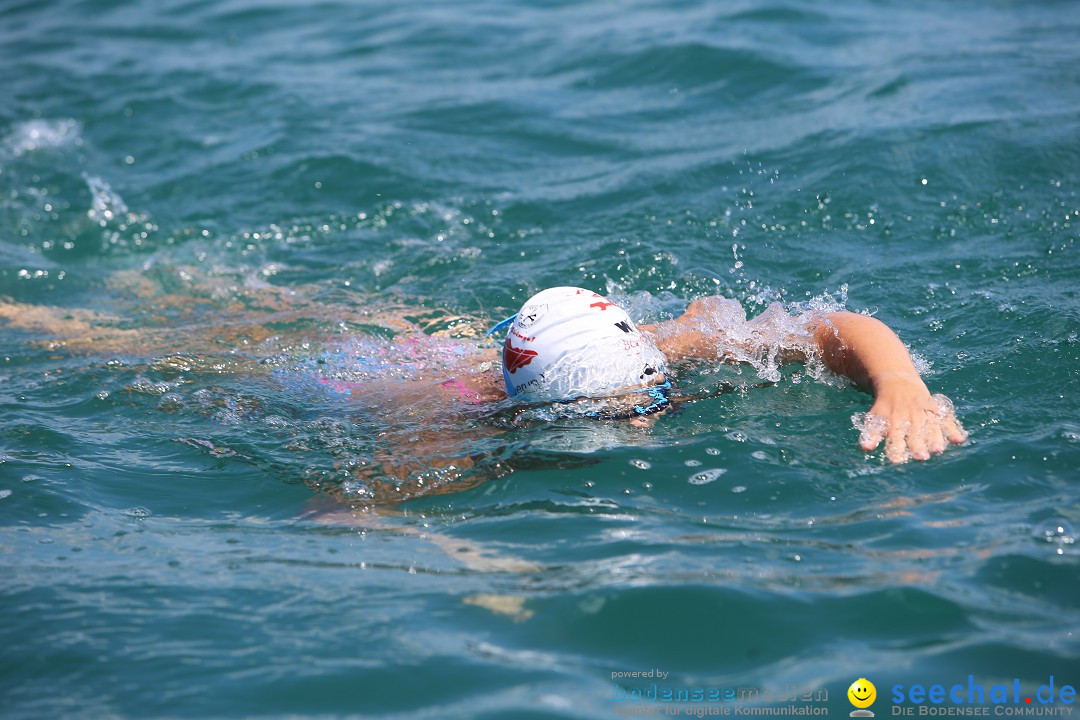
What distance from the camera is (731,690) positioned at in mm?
3703

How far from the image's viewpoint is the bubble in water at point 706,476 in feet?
16.8

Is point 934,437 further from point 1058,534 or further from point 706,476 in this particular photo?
point 706,476

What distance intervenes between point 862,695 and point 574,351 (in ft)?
7.61

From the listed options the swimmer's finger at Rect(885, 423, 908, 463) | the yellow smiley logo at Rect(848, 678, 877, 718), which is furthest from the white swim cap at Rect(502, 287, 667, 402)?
the yellow smiley logo at Rect(848, 678, 877, 718)

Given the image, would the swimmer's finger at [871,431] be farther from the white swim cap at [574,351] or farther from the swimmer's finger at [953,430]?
the white swim cap at [574,351]

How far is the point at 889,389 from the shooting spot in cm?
504

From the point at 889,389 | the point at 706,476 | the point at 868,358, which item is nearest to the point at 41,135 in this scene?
the point at 706,476

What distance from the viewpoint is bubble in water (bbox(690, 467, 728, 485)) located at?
201 inches

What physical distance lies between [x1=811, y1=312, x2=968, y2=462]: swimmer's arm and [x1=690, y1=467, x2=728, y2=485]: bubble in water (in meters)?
0.72

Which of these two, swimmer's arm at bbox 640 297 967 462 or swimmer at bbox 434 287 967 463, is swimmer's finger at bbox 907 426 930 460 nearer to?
swimmer's arm at bbox 640 297 967 462

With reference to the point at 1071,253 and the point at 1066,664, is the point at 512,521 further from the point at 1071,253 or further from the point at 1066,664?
the point at 1071,253

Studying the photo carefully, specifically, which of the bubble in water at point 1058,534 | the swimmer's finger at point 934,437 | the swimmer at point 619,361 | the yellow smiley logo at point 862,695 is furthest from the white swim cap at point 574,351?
the yellow smiley logo at point 862,695

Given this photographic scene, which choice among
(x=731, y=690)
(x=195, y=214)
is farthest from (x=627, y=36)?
(x=731, y=690)

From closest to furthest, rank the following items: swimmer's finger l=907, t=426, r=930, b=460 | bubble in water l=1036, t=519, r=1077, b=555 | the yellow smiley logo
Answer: the yellow smiley logo
bubble in water l=1036, t=519, r=1077, b=555
swimmer's finger l=907, t=426, r=930, b=460
